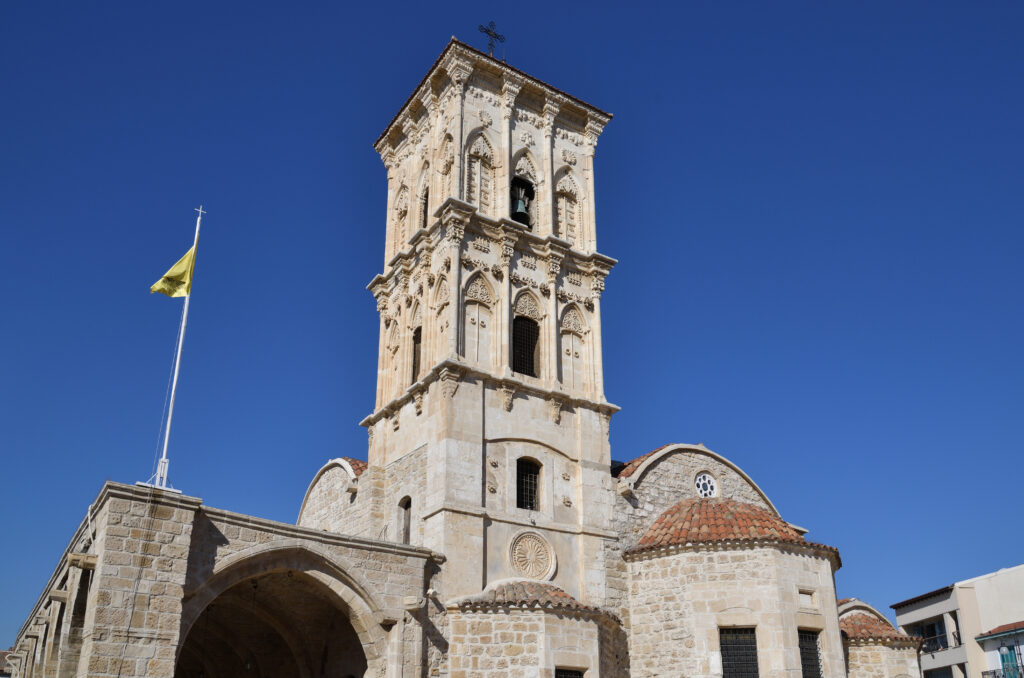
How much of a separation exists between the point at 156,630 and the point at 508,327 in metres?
10.0

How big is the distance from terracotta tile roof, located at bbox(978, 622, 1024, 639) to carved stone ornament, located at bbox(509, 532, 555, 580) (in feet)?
67.4

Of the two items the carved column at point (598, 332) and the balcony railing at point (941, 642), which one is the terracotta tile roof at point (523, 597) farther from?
the balcony railing at point (941, 642)

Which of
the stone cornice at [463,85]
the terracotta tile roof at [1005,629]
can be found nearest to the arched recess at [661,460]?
the stone cornice at [463,85]

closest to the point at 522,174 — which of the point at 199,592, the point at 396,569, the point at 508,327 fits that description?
the point at 508,327

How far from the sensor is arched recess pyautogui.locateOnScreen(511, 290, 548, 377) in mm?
20859

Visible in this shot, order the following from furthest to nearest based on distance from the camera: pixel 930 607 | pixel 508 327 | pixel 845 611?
1. pixel 930 607
2. pixel 845 611
3. pixel 508 327

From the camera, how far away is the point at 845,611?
21.7m

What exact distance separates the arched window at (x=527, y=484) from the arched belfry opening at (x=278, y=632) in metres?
4.46

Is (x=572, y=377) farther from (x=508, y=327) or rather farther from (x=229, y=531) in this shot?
(x=229, y=531)

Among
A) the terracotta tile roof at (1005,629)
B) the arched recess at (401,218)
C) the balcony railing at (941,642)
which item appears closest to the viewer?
the arched recess at (401,218)

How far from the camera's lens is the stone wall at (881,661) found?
795 inches

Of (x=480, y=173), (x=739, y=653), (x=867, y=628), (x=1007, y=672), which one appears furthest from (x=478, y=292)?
(x=1007, y=672)

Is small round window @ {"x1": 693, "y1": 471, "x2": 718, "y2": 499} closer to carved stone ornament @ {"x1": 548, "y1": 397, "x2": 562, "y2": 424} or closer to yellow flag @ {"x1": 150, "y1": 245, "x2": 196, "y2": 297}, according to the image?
carved stone ornament @ {"x1": 548, "y1": 397, "x2": 562, "y2": 424}

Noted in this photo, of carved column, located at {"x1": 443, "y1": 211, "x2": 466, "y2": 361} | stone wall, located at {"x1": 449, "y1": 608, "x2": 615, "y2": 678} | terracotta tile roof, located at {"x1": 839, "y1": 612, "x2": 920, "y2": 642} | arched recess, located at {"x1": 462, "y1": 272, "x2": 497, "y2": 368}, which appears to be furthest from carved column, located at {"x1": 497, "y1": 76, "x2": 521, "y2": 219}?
terracotta tile roof, located at {"x1": 839, "y1": 612, "x2": 920, "y2": 642}
